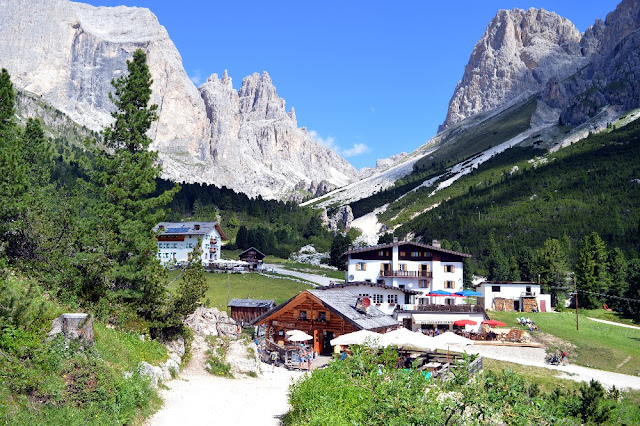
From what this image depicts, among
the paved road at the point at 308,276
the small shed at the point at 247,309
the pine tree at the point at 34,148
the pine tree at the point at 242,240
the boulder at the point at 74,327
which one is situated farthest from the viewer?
the pine tree at the point at 242,240

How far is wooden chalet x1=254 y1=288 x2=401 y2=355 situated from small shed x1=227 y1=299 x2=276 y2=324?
1047cm

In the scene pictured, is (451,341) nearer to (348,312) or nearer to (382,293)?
(348,312)

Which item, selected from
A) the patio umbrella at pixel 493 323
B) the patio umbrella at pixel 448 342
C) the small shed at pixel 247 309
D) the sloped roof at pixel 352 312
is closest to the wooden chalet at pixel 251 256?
the small shed at pixel 247 309

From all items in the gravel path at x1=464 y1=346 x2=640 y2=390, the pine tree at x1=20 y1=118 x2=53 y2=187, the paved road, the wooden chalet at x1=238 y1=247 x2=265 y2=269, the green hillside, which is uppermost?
the green hillside

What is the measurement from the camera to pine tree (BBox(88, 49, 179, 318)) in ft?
90.8

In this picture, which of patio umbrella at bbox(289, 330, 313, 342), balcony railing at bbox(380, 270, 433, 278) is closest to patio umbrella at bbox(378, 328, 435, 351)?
patio umbrella at bbox(289, 330, 313, 342)

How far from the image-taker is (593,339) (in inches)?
1977

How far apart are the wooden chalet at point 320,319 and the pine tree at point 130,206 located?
15.7 metres

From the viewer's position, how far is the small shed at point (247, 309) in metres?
54.2

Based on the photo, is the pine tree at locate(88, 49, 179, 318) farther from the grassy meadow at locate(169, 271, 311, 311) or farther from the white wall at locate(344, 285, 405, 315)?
the white wall at locate(344, 285, 405, 315)

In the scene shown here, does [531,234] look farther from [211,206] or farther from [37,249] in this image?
[37,249]

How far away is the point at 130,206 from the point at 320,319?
18.3m

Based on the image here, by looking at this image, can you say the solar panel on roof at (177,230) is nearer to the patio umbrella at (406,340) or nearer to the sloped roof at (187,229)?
the sloped roof at (187,229)

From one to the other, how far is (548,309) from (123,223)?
2316 inches
